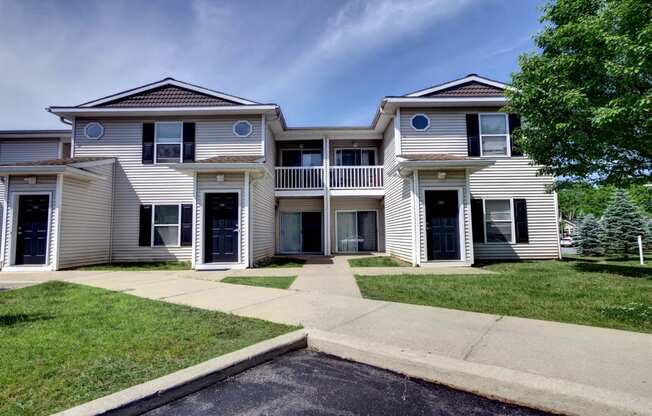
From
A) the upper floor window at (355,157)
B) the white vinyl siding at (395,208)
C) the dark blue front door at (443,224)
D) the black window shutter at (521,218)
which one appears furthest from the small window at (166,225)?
the black window shutter at (521,218)

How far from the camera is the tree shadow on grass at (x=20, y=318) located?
423 centimetres

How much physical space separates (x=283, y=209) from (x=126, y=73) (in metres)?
8.02

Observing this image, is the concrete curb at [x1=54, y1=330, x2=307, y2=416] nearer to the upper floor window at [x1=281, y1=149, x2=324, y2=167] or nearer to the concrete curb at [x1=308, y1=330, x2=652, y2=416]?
the concrete curb at [x1=308, y1=330, x2=652, y2=416]

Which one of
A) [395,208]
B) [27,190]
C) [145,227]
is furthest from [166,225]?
[395,208]

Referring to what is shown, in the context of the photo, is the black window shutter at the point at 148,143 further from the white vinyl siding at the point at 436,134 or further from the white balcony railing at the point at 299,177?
the white vinyl siding at the point at 436,134

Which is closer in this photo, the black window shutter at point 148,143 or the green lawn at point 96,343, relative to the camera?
the green lawn at point 96,343

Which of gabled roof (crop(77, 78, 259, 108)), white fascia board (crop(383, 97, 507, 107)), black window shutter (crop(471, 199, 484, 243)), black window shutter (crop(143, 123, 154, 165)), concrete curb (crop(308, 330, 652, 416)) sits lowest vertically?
concrete curb (crop(308, 330, 652, 416))

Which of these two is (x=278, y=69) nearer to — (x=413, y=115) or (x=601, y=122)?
(x=413, y=115)

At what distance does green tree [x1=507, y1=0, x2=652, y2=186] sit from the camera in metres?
6.04

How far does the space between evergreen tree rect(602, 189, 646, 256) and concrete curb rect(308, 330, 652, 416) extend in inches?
691

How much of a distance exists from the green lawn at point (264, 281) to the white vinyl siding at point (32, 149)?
11.9 m

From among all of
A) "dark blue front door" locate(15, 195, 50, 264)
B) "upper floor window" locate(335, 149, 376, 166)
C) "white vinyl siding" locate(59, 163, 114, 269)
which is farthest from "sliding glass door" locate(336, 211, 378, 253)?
"dark blue front door" locate(15, 195, 50, 264)

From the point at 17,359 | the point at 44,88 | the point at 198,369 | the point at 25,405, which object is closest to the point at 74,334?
the point at 17,359

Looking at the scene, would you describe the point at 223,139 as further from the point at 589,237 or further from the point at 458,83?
the point at 589,237
